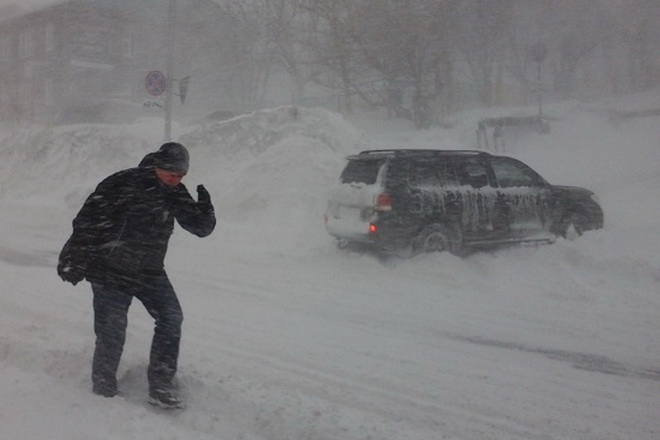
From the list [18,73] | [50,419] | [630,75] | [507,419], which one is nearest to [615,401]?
[507,419]

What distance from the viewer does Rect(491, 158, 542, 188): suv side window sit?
30.6ft

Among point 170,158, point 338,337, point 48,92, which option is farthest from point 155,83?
point 48,92

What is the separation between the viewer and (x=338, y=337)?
5.75m

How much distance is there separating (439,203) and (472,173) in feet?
2.91

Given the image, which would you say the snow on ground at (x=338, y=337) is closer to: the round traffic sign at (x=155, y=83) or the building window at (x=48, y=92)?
the round traffic sign at (x=155, y=83)

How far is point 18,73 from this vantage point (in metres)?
47.2

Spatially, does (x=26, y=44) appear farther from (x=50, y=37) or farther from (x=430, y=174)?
(x=430, y=174)

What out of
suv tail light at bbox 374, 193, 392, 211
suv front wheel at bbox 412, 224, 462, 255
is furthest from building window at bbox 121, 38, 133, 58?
suv front wheel at bbox 412, 224, 462, 255

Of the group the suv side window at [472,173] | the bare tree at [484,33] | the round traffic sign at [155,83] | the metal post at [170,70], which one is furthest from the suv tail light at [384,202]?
the bare tree at [484,33]

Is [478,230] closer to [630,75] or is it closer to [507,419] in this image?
[507,419]

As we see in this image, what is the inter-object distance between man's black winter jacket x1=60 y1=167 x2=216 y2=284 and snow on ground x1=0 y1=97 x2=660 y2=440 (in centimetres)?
90

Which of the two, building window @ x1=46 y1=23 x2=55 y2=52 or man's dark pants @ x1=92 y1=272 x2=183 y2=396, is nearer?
man's dark pants @ x1=92 y1=272 x2=183 y2=396

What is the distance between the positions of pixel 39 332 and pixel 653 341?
5.84 meters

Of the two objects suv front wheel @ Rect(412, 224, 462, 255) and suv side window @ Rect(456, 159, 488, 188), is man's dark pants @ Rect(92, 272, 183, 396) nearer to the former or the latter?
suv front wheel @ Rect(412, 224, 462, 255)
